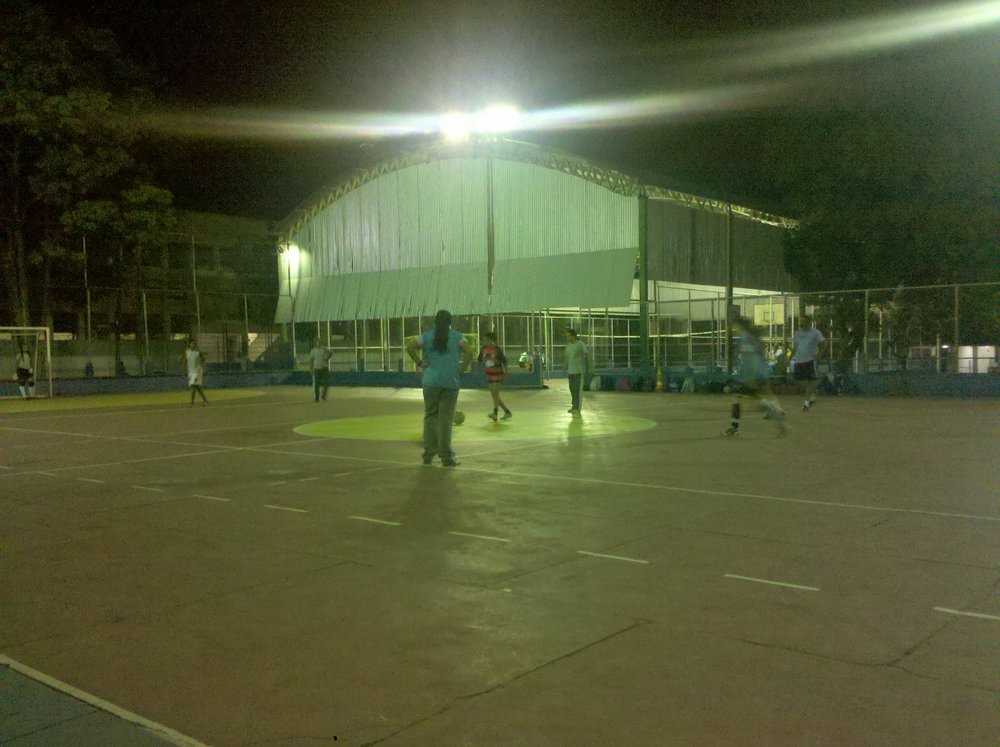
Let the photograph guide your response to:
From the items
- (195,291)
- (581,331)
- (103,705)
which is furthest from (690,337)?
→ (103,705)

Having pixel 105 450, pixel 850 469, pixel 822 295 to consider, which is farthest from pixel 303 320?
pixel 850 469

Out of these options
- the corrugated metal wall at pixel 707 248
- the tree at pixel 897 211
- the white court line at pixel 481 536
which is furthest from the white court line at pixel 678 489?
the corrugated metal wall at pixel 707 248

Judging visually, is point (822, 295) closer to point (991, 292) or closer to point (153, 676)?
point (991, 292)

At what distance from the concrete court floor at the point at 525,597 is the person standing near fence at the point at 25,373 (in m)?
20.3

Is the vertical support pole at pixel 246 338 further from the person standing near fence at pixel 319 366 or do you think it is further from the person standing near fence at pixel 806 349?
the person standing near fence at pixel 806 349

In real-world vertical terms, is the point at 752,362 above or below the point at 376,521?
above

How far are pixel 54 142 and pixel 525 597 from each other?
125ft

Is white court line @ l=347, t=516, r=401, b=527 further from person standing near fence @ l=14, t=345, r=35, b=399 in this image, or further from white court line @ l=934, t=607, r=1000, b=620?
person standing near fence @ l=14, t=345, r=35, b=399

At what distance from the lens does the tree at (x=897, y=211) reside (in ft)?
93.9

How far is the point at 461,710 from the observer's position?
3705mm

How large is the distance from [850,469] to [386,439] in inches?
296

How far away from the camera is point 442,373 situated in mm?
10828

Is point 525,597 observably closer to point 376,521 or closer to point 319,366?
point 376,521

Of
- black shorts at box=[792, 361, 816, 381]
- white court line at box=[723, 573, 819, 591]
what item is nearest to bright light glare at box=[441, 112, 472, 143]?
black shorts at box=[792, 361, 816, 381]
